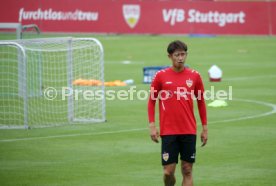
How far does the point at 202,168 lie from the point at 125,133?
4176 mm

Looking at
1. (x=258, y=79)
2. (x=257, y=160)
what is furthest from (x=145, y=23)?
(x=257, y=160)

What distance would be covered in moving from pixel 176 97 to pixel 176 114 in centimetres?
23

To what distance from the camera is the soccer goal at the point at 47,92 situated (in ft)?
62.2

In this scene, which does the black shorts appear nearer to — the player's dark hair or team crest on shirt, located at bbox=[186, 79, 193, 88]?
team crest on shirt, located at bbox=[186, 79, 193, 88]

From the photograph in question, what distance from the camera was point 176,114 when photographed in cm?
1073

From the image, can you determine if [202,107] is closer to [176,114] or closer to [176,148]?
[176,114]

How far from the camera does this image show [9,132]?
18.0 m

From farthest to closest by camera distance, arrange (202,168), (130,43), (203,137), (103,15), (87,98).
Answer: (103,15), (130,43), (87,98), (202,168), (203,137)

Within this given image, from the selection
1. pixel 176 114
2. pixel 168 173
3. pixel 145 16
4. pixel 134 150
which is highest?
pixel 145 16

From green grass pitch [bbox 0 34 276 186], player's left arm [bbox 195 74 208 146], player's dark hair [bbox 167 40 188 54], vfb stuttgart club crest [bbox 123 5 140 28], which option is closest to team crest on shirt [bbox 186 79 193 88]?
player's left arm [bbox 195 74 208 146]

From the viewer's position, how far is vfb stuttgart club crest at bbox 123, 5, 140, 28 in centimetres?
4822

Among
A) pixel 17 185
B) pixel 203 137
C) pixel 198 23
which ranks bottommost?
pixel 17 185

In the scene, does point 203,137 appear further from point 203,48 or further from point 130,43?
point 130,43

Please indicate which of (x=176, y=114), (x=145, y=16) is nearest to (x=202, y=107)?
(x=176, y=114)
